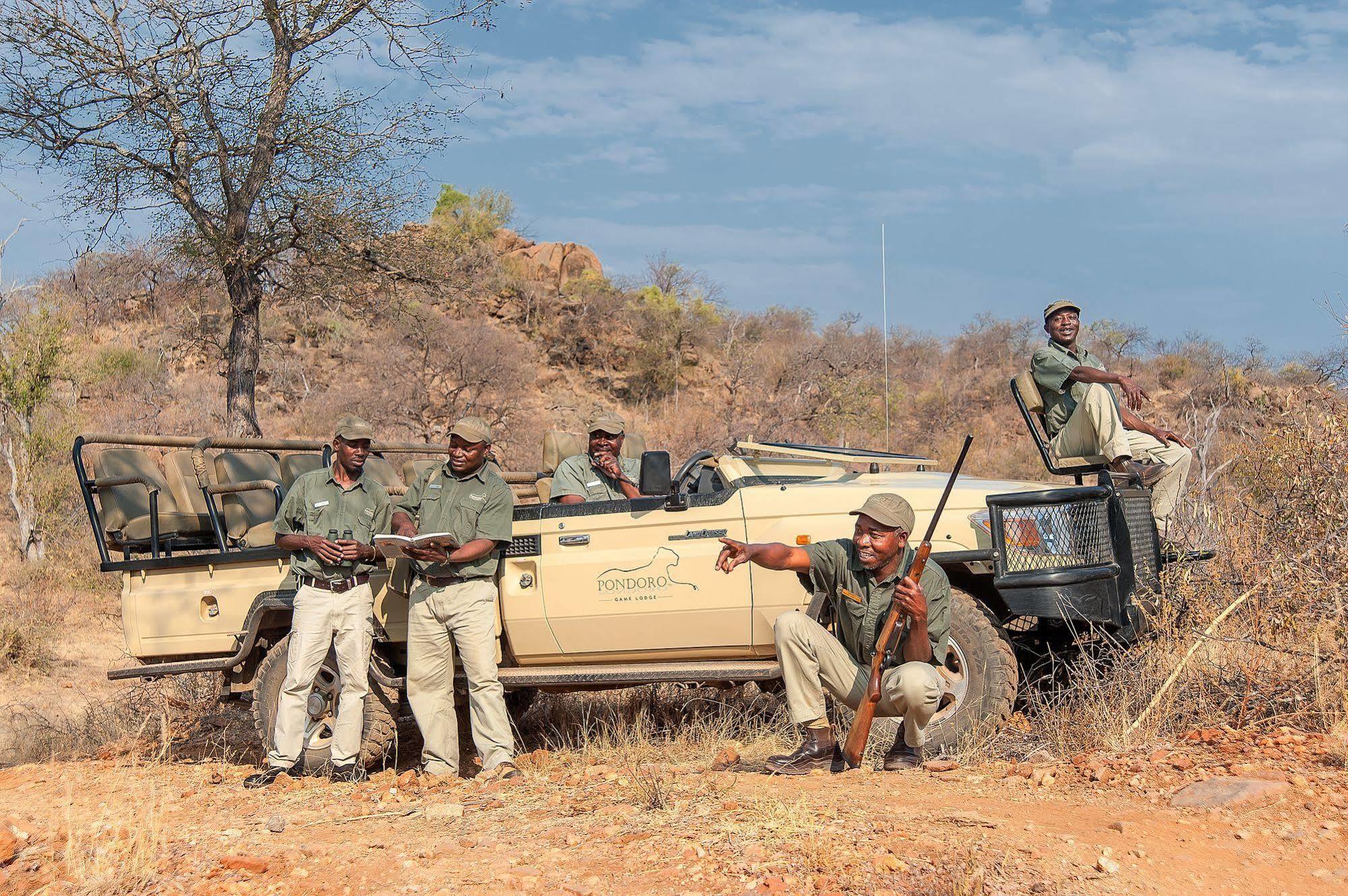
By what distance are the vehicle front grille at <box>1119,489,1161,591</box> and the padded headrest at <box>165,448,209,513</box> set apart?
5.09 meters

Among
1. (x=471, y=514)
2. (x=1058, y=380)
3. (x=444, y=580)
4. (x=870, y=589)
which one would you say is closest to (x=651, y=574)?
(x=471, y=514)

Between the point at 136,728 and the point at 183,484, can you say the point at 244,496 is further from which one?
the point at 136,728

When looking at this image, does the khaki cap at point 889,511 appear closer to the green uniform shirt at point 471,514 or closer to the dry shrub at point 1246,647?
the dry shrub at point 1246,647

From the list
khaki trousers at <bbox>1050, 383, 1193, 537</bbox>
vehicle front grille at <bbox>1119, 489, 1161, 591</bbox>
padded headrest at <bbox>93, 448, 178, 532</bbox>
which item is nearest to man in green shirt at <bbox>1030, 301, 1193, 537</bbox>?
khaki trousers at <bbox>1050, 383, 1193, 537</bbox>

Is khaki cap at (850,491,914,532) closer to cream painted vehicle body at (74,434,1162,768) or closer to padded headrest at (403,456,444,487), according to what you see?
cream painted vehicle body at (74,434,1162,768)

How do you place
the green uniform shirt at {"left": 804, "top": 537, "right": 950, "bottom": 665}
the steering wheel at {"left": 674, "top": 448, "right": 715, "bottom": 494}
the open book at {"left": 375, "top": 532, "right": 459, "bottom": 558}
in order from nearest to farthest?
1. the green uniform shirt at {"left": 804, "top": 537, "right": 950, "bottom": 665}
2. the open book at {"left": 375, "top": 532, "right": 459, "bottom": 558}
3. the steering wheel at {"left": 674, "top": 448, "right": 715, "bottom": 494}

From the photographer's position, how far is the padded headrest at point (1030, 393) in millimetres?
6855

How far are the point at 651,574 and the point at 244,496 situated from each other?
8.72 ft

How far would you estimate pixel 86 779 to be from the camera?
20.8ft

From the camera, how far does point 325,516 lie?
617 cm

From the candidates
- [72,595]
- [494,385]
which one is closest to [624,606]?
[72,595]

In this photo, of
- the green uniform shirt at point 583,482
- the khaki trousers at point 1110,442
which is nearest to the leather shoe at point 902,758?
the khaki trousers at point 1110,442

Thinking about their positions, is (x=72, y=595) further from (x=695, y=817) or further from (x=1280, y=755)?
(x=1280, y=755)

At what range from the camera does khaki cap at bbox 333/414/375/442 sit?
6.26m
